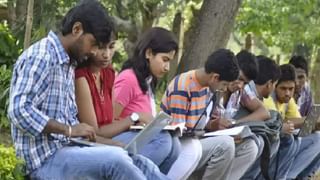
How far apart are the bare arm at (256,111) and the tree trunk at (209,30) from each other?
155 cm

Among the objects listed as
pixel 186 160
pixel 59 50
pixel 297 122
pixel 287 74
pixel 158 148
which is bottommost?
pixel 297 122

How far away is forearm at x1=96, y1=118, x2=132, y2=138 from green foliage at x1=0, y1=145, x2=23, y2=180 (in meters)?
0.70

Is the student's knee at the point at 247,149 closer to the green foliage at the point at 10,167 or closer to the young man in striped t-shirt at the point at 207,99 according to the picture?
the young man in striped t-shirt at the point at 207,99

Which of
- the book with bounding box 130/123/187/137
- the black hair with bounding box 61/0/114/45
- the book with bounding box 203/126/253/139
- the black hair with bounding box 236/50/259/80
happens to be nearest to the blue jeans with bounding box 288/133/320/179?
the black hair with bounding box 236/50/259/80

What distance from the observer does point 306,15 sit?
50.2 ft

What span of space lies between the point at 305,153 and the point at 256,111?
1.14 meters

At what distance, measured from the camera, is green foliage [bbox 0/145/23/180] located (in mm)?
4250

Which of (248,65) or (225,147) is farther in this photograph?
(248,65)

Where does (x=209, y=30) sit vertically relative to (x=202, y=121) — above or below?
above

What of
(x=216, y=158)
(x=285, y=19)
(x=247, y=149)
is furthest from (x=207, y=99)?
(x=285, y=19)

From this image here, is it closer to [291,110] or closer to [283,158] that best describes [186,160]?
[283,158]

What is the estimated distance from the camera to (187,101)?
6.05 metres

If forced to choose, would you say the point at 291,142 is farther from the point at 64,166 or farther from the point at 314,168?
the point at 64,166

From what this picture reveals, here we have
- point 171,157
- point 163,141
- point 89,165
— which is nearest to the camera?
point 89,165
